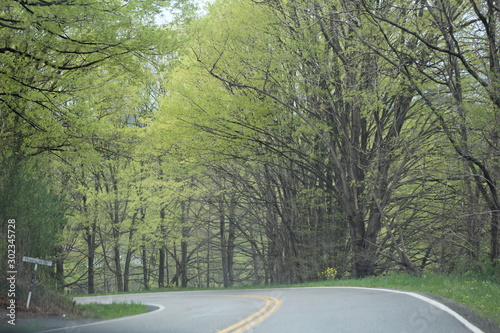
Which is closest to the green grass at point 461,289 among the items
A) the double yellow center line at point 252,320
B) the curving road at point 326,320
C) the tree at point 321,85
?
the curving road at point 326,320

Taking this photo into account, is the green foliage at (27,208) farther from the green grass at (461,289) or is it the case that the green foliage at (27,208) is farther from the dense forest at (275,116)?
the green grass at (461,289)

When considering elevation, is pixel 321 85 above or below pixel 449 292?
above

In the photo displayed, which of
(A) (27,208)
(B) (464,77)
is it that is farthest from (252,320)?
(B) (464,77)

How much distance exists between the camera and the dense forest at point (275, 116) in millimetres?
10336

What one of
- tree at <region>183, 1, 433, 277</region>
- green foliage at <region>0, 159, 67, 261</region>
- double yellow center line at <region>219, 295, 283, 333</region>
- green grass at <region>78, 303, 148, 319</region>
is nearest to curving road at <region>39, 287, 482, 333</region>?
double yellow center line at <region>219, 295, 283, 333</region>

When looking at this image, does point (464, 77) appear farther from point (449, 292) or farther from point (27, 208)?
point (27, 208)

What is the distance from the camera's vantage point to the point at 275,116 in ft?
62.6

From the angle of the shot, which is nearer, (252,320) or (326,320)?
(326,320)

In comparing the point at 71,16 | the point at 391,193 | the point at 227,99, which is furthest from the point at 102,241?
the point at 71,16

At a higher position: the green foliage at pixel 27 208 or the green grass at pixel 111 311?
the green foliage at pixel 27 208

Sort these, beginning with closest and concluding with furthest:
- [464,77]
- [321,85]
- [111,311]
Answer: [111,311] < [464,77] < [321,85]

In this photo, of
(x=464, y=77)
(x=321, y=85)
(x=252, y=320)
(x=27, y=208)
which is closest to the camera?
(x=252, y=320)

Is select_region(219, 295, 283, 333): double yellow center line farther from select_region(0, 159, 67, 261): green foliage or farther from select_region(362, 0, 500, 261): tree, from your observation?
select_region(362, 0, 500, 261): tree

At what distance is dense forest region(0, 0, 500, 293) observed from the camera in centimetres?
1034
